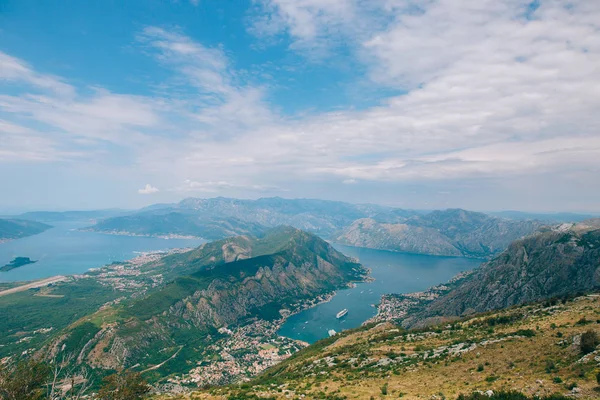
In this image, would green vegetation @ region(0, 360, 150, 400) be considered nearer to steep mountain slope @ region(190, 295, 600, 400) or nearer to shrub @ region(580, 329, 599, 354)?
steep mountain slope @ region(190, 295, 600, 400)

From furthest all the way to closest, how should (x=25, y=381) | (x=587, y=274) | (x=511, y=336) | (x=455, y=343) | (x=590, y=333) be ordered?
(x=587, y=274) < (x=455, y=343) < (x=511, y=336) < (x=25, y=381) < (x=590, y=333)

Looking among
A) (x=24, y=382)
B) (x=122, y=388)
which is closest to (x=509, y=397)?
(x=122, y=388)

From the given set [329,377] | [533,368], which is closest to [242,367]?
[329,377]

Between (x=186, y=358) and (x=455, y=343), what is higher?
(x=455, y=343)

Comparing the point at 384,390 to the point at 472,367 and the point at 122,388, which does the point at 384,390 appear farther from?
the point at 122,388

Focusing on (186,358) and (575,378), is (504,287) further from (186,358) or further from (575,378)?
(186,358)

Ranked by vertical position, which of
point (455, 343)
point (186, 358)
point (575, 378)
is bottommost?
point (186, 358)
